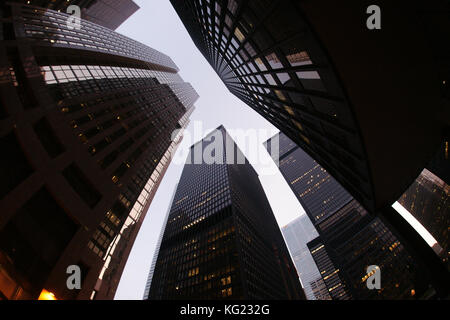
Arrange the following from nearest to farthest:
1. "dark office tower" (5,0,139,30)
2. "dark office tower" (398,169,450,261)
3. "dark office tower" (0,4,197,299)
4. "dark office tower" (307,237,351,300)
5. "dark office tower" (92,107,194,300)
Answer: "dark office tower" (0,4,197,299) < "dark office tower" (92,107,194,300) < "dark office tower" (5,0,139,30) < "dark office tower" (398,169,450,261) < "dark office tower" (307,237,351,300)

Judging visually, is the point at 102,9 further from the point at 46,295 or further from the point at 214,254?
the point at 214,254

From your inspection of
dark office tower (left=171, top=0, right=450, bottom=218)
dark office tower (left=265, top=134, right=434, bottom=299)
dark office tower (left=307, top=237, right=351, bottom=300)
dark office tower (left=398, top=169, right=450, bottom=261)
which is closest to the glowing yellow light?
dark office tower (left=171, top=0, right=450, bottom=218)

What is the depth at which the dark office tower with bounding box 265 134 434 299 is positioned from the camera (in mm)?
105375

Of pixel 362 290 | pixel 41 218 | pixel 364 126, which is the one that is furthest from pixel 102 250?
pixel 362 290

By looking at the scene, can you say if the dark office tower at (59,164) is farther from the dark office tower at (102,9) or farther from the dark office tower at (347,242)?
the dark office tower at (347,242)

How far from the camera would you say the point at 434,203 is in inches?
2955

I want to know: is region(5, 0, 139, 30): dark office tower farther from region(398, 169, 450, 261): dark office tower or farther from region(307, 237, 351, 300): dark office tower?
region(307, 237, 351, 300): dark office tower

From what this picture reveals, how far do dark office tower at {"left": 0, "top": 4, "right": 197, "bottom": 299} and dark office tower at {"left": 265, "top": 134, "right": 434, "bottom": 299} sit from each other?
11436 cm

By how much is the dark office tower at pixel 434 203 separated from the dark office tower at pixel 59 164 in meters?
80.9

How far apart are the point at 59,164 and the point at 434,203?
355 feet

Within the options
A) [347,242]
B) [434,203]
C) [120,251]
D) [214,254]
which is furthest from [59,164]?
[347,242]

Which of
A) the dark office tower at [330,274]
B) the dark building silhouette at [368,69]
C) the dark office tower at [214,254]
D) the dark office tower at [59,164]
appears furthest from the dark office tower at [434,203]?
the dark office tower at [59,164]

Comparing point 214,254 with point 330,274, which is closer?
point 214,254
